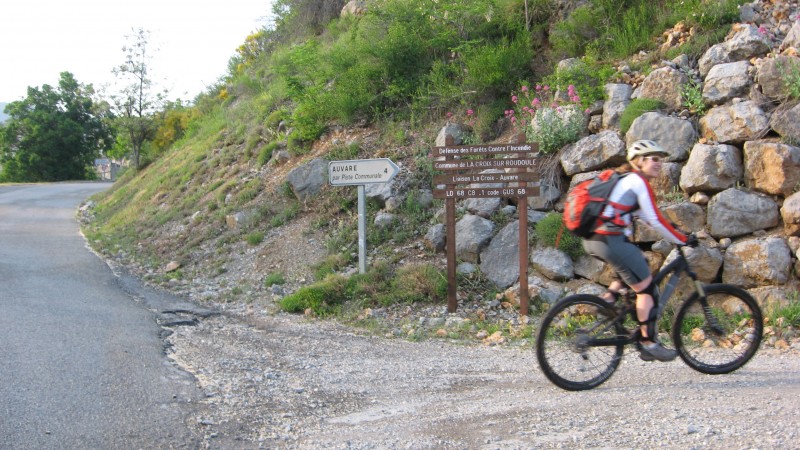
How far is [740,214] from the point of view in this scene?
8430 millimetres

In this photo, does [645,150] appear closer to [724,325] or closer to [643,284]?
[643,284]

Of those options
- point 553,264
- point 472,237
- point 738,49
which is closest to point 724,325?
point 553,264

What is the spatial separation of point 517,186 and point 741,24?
4986mm

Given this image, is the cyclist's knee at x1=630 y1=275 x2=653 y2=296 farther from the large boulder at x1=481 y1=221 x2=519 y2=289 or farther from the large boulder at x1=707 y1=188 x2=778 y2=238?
the large boulder at x1=481 y1=221 x2=519 y2=289

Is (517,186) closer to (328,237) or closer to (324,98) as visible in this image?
(328,237)

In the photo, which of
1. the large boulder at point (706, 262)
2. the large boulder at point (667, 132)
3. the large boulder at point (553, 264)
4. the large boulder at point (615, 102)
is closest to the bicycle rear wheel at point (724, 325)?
the large boulder at point (706, 262)

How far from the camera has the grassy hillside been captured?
10.9 meters

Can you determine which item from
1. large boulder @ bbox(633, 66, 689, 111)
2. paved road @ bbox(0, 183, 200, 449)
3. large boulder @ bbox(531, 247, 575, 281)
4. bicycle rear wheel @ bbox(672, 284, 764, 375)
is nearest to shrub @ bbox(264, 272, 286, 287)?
paved road @ bbox(0, 183, 200, 449)

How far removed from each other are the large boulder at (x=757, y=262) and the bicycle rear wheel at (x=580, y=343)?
11.0ft

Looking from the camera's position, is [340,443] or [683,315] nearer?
[340,443]

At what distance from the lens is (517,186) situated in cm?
898

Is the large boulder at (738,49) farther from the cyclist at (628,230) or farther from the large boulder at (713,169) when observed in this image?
the cyclist at (628,230)

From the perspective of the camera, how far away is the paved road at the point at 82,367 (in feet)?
16.1

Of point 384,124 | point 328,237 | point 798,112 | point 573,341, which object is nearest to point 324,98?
point 384,124
